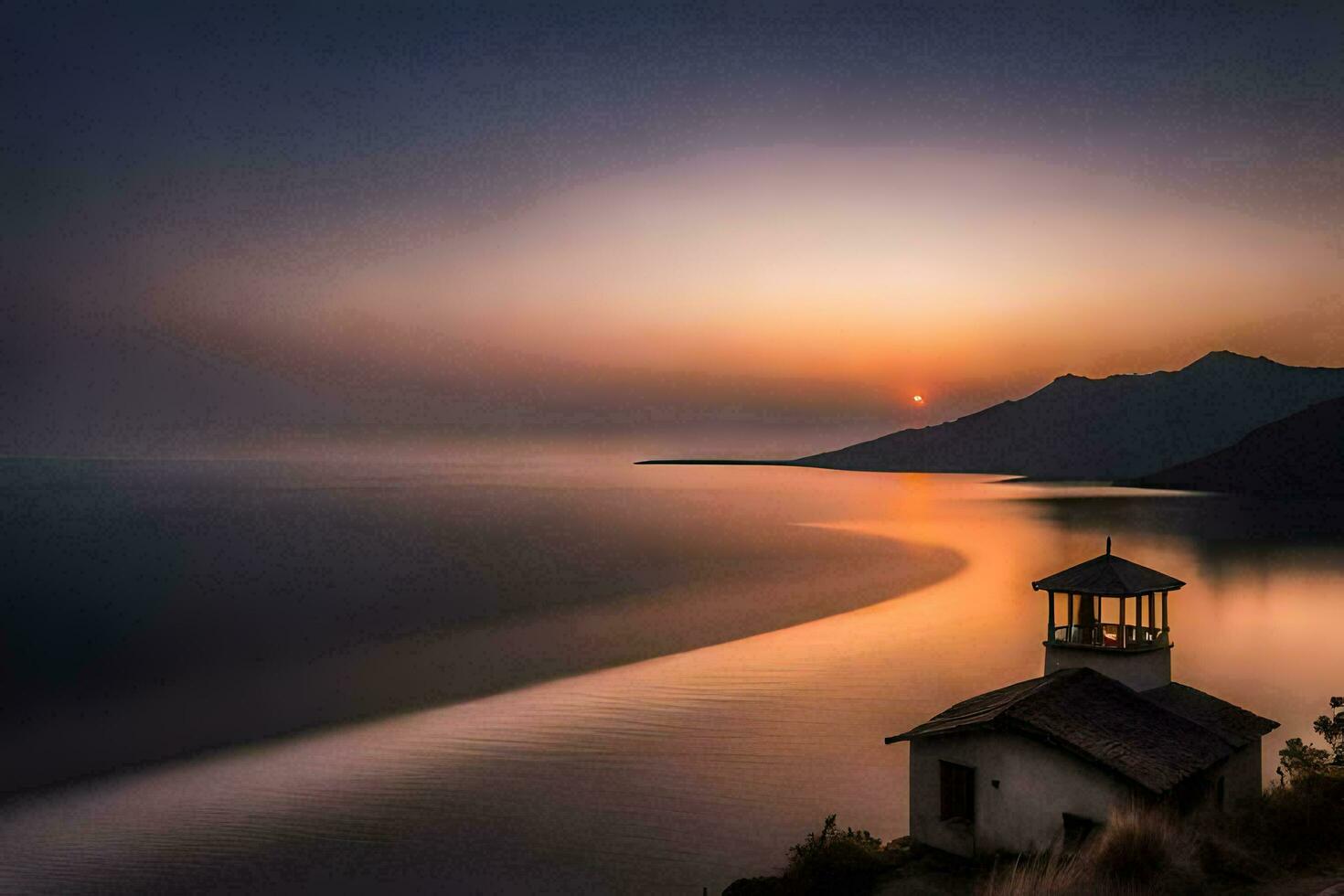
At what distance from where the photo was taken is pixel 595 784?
19.6 metres

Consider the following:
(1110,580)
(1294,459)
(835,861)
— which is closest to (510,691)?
(835,861)

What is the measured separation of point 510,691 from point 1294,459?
180m

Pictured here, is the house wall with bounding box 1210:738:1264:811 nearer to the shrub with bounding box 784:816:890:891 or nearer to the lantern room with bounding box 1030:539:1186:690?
the lantern room with bounding box 1030:539:1186:690

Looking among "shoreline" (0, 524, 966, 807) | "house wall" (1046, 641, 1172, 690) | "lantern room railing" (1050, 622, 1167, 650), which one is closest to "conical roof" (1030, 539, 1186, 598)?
"lantern room railing" (1050, 622, 1167, 650)

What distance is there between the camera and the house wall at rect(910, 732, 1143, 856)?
12.6 metres

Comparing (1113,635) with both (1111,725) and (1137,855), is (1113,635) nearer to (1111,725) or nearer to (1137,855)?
(1111,725)

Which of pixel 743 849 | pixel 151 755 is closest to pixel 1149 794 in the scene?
pixel 743 849

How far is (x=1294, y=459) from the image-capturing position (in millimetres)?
169625

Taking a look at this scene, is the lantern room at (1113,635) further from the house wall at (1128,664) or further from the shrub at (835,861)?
the shrub at (835,861)

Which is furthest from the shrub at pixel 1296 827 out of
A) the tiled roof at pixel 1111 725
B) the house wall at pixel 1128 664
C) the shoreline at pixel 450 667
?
Result: the shoreline at pixel 450 667

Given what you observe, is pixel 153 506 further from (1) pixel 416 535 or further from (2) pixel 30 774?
(2) pixel 30 774

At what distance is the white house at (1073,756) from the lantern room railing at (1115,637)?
0.22 metres

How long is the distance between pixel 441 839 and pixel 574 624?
86.8 ft

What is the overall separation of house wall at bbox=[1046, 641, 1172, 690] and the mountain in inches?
6643
